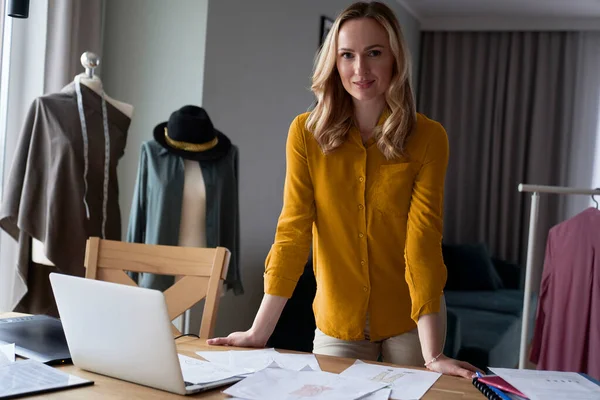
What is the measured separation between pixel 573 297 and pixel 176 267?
1.51m

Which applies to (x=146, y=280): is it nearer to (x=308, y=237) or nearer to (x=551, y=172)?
(x=308, y=237)

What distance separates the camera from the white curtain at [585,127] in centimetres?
616

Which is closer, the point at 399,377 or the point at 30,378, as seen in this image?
the point at 30,378

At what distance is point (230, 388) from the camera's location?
1.34 meters

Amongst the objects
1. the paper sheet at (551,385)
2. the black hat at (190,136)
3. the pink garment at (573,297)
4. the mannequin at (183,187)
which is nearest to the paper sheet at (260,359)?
the paper sheet at (551,385)

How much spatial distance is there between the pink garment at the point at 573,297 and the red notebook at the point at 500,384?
140 centimetres

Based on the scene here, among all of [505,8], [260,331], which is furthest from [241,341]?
[505,8]

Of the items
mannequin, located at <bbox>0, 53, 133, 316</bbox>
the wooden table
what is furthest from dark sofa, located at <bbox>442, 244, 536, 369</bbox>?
the wooden table

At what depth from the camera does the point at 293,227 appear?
5.70 feet

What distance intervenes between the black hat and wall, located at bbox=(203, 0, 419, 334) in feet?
2.35

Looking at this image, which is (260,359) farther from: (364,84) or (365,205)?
(364,84)

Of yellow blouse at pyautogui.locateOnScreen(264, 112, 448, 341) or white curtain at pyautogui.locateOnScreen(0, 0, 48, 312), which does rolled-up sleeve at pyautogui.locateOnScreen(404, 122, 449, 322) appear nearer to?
yellow blouse at pyautogui.locateOnScreen(264, 112, 448, 341)

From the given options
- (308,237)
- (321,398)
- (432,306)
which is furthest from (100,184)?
(321,398)

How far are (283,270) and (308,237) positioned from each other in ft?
0.33
